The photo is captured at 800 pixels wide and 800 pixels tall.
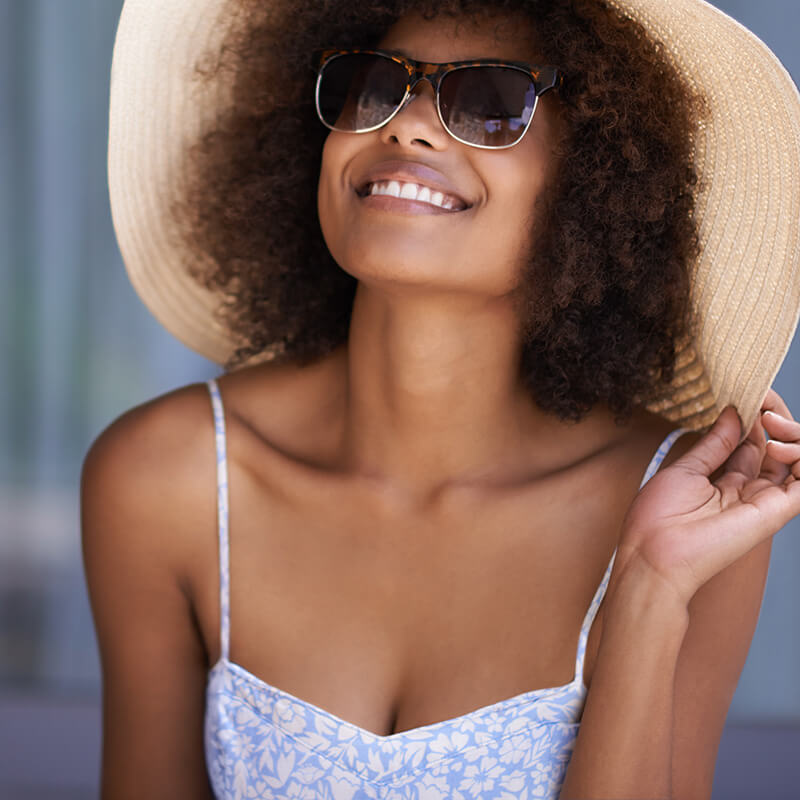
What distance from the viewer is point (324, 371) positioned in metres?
1.72

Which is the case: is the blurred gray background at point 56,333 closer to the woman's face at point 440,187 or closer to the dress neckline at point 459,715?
the dress neckline at point 459,715

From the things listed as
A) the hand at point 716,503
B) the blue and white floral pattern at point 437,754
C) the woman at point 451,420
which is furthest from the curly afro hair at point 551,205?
the blue and white floral pattern at point 437,754

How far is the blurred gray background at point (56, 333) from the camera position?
3145 millimetres

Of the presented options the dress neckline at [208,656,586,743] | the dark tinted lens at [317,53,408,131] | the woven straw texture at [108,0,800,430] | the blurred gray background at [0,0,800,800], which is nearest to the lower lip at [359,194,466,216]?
the dark tinted lens at [317,53,408,131]

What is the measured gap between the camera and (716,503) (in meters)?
1.30

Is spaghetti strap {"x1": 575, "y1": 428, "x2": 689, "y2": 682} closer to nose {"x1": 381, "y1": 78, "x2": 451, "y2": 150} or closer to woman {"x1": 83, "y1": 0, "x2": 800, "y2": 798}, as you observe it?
woman {"x1": 83, "y1": 0, "x2": 800, "y2": 798}

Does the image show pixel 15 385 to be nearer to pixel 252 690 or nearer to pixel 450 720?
pixel 252 690

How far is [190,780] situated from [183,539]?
1.31ft

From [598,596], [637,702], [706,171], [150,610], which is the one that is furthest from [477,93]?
[150,610]

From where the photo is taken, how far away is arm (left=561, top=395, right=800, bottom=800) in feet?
4.11

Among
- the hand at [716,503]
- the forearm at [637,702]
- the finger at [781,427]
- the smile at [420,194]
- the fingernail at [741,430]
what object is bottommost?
the forearm at [637,702]

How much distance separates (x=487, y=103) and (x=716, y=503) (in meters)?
0.60

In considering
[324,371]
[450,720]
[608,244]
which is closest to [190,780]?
[450,720]

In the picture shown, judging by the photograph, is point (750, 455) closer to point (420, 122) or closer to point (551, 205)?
point (551, 205)
